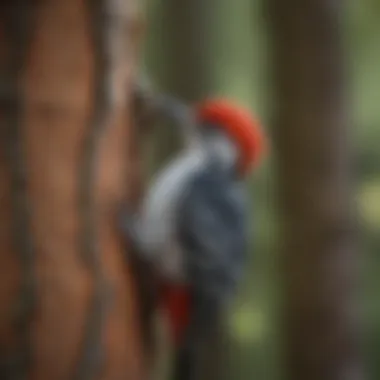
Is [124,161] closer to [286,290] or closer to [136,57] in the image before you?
[136,57]

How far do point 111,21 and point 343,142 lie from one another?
439 mm

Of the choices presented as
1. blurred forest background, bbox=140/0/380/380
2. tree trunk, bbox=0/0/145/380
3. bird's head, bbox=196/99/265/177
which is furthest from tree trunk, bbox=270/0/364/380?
tree trunk, bbox=0/0/145/380

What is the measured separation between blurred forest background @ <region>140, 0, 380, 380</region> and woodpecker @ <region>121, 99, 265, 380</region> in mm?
282

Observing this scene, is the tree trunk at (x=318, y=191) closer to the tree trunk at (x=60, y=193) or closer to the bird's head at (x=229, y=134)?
the bird's head at (x=229, y=134)

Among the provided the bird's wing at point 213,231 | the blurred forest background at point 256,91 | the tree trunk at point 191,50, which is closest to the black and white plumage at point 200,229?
the bird's wing at point 213,231

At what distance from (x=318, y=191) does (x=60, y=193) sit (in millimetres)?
473

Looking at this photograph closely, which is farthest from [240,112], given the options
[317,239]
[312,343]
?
[312,343]

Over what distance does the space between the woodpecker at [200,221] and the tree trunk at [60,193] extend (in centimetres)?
10

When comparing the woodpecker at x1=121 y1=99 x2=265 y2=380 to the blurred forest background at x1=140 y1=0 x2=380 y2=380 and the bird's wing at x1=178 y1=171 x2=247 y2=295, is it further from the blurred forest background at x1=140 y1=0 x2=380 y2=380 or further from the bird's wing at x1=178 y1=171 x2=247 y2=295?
the blurred forest background at x1=140 y1=0 x2=380 y2=380

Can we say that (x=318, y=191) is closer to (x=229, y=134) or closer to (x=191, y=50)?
(x=229, y=134)

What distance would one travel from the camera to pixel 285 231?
57.4 inches

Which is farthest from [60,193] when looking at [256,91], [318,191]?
[256,91]

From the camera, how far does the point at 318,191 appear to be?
1412mm

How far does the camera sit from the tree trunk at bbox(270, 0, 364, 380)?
4.60 ft
